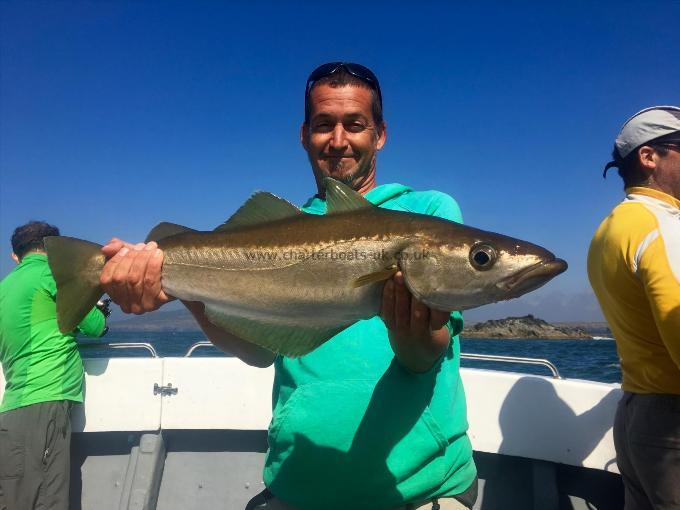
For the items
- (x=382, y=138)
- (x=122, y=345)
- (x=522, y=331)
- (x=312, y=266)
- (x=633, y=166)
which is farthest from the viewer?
(x=522, y=331)

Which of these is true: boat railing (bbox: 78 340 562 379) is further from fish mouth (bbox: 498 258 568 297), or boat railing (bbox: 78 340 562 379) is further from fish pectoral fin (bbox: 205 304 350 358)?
fish mouth (bbox: 498 258 568 297)

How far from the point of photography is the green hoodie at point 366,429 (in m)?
2.83

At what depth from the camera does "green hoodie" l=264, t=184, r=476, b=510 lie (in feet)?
9.29

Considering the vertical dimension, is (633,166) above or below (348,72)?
below

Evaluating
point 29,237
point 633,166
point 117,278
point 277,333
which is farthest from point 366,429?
point 29,237

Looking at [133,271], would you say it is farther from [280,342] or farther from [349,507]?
[349,507]

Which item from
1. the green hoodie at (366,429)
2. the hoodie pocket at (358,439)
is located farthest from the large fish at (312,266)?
the hoodie pocket at (358,439)

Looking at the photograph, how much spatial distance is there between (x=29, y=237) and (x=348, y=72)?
18.1 ft

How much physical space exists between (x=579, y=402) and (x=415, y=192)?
139 inches

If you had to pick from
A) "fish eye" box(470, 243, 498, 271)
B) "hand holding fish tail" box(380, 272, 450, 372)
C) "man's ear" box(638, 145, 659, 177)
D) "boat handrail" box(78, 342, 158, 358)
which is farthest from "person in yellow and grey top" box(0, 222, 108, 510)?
"man's ear" box(638, 145, 659, 177)

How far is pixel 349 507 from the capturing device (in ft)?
9.39

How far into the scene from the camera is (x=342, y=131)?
355 cm

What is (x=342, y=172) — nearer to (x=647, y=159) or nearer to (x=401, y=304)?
(x=401, y=304)

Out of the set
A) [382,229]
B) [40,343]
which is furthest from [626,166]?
[40,343]
